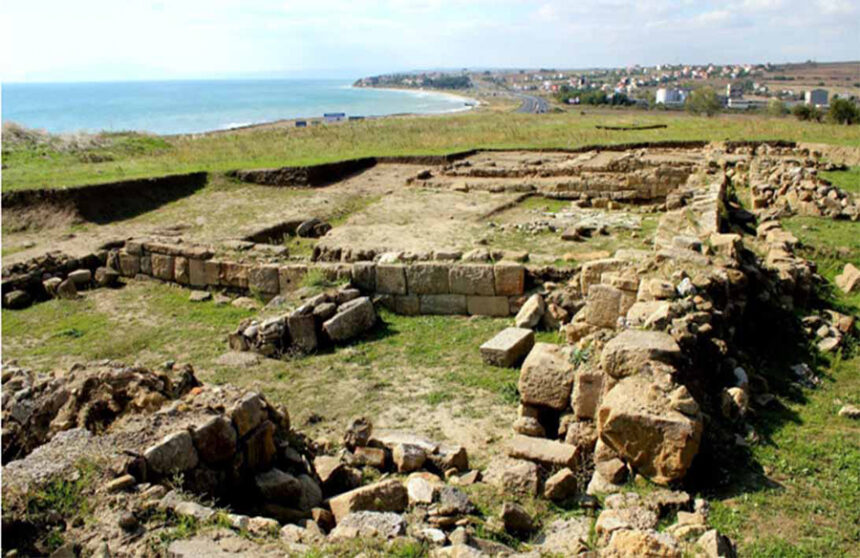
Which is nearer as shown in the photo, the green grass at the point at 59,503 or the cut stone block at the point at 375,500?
the green grass at the point at 59,503

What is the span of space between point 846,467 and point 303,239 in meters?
12.0

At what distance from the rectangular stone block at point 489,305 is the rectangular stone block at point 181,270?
210 inches

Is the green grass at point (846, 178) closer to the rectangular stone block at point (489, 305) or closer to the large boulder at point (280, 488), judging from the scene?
the rectangular stone block at point (489, 305)

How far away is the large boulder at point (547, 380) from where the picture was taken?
671cm

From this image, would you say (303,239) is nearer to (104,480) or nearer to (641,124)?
(104,480)

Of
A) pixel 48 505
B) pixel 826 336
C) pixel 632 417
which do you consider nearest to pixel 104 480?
pixel 48 505

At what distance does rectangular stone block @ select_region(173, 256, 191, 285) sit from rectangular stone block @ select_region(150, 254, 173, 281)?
13 cm

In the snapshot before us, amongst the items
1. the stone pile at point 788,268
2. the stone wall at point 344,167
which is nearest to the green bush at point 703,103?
the stone wall at point 344,167

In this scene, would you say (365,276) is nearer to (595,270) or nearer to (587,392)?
(595,270)

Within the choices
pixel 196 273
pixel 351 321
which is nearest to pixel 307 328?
pixel 351 321

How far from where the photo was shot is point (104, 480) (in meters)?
4.75

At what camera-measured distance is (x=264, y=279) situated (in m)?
11.7

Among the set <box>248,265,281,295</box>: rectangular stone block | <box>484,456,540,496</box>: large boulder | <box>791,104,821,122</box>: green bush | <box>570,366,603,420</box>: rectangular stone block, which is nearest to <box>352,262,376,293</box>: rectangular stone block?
<box>248,265,281,295</box>: rectangular stone block

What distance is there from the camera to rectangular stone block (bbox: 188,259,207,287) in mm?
12492
